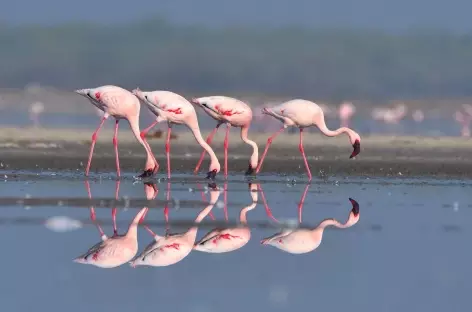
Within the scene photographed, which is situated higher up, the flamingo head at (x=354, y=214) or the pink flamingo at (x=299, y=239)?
the flamingo head at (x=354, y=214)

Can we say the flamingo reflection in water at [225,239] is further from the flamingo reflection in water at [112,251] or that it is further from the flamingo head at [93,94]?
the flamingo head at [93,94]

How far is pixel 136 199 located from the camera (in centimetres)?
1409

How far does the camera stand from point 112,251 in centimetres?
991

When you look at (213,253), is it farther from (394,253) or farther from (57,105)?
(57,105)

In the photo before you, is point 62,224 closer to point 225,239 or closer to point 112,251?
point 225,239

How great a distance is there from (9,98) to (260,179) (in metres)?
46.4

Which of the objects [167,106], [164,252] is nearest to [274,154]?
[167,106]

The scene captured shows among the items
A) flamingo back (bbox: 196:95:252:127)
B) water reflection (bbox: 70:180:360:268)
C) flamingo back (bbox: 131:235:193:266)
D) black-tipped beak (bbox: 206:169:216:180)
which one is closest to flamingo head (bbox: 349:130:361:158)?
flamingo back (bbox: 196:95:252:127)

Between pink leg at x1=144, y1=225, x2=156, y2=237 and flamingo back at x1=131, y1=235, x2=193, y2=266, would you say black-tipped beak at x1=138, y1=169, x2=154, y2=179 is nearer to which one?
pink leg at x1=144, y1=225, x2=156, y2=237

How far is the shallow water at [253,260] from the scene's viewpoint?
324 inches

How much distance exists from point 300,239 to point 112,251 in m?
1.74

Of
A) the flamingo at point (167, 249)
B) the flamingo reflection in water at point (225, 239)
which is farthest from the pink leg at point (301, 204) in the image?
the flamingo at point (167, 249)

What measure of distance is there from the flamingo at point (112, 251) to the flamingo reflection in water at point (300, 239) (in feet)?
3.42

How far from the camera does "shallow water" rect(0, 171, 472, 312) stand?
8227 millimetres
